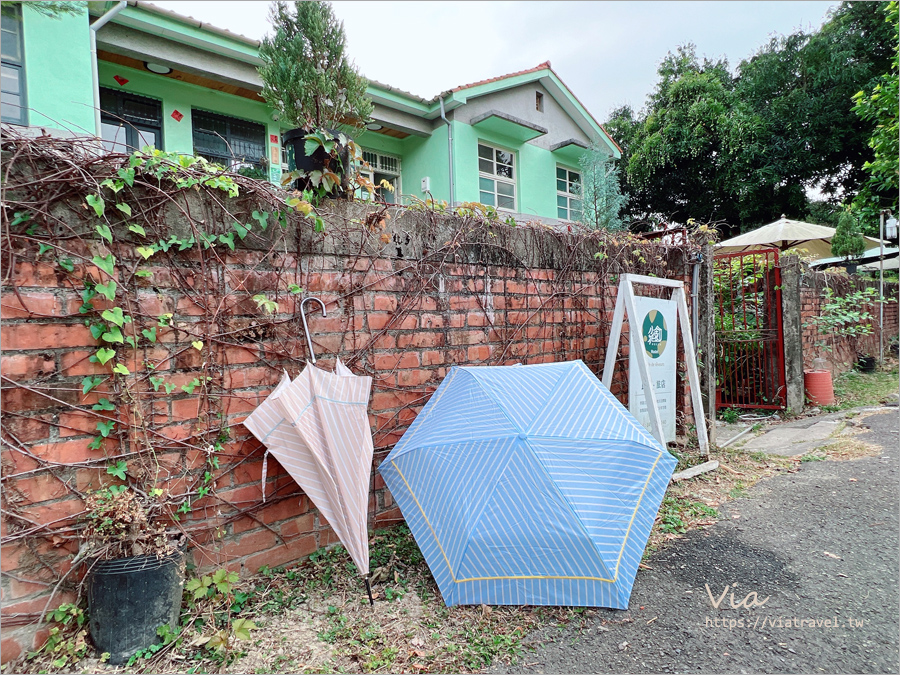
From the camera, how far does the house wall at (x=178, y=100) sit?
22.9 feet

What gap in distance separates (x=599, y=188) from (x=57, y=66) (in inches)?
431

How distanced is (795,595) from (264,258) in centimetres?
305

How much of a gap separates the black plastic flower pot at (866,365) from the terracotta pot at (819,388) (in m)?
3.83

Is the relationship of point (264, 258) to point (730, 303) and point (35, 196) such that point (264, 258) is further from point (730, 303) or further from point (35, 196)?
point (730, 303)

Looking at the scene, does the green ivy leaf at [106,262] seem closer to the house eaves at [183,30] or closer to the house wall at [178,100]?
the house eaves at [183,30]

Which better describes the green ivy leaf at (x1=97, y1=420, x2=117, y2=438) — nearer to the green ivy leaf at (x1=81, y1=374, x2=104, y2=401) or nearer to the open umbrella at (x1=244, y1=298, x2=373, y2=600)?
the green ivy leaf at (x1=81, y1=374, x2=104, y2=401)

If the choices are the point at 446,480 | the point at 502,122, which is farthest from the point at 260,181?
the point at 502,122

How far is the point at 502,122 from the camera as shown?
34.7ft

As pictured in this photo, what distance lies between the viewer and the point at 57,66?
17.8 feet

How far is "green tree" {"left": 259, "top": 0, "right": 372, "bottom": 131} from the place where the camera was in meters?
3.05

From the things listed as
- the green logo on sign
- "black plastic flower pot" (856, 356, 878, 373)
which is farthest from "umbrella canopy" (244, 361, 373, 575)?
"black plastic flower pot" (856, 356, 878, 373)

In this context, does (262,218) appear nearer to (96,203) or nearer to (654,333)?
(96,203)

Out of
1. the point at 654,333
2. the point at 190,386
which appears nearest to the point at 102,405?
the point at 190,386

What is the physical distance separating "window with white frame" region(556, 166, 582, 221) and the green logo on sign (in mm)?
9195
